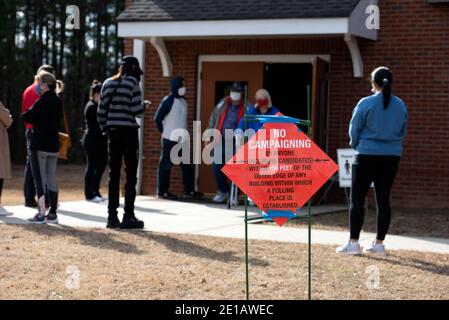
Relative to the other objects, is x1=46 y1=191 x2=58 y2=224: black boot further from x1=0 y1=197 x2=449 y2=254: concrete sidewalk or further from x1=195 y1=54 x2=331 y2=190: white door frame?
x1=195 y1=54 x2=331 y2=190: white door frame

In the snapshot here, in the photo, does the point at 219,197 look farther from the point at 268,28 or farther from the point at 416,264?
the point at 416,264

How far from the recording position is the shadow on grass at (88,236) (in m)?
9.23

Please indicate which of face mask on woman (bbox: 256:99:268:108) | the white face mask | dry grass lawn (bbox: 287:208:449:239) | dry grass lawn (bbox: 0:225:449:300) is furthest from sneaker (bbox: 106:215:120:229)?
the white face mask

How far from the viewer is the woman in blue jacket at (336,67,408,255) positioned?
8.97 m

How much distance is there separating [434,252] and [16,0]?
1897 cm

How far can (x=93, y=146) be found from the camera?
45.6 feet

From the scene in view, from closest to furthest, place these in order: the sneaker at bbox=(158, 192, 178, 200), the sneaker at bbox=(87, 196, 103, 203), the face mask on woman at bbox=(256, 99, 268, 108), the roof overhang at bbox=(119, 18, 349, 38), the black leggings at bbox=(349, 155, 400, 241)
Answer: the black leggings at bbox=(349, 155, 400, 241), the face mask on woman at bbox=(256, 99, 268, 108), the roof overhang at bbox=(119, 18, 349, 38), the sneaker at bbox=(87, 196, 103, 203), the sneaker at bbox=(158, 192, 178, 200)

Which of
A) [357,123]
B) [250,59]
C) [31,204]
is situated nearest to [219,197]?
[250,59]

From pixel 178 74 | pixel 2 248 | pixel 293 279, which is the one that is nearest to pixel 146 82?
pixel 178 74

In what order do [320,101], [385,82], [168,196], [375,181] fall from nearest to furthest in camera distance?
[385,82], [375,181], [320,101], [168,196]

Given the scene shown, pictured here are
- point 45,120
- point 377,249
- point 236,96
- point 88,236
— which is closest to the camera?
point 377,249

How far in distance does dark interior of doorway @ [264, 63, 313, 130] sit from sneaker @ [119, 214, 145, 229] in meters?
6.66

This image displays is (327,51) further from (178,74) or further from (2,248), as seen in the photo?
(2,248)

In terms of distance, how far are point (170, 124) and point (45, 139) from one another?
158 inches
